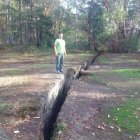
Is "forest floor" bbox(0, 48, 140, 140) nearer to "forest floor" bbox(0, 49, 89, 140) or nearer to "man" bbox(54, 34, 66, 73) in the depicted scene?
"forest floor" bbox(0, 49, 89, 140)

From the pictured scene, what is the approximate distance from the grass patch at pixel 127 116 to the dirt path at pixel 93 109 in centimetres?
19

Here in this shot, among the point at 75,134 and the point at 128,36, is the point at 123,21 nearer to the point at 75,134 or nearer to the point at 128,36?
the point at 128,36

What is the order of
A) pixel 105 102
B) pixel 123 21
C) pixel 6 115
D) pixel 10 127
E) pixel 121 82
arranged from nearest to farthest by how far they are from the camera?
1. pixel 10 127
2. pixel 6 115
3. pixel 105 102
4. pixel 121 82
5. pixel 123 21

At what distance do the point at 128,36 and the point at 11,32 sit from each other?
13190 mm

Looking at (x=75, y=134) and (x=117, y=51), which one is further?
(x=117, y=51)

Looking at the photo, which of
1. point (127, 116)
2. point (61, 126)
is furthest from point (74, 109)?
point (61, 126)

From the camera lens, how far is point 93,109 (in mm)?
11164

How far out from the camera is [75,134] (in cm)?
866

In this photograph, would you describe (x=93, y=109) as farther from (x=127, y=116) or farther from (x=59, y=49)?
(x=59, y=49)

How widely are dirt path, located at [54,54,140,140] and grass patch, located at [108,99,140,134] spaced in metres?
0.19

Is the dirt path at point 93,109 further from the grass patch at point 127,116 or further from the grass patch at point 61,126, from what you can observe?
the grass patch at point 127,116

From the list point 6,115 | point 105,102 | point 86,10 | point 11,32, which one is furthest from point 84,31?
point 6,115

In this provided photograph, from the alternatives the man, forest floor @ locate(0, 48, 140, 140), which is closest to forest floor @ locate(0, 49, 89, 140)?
forest floor @ locate(0, 48, 140, 140)

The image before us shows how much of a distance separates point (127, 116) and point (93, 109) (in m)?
1.09
